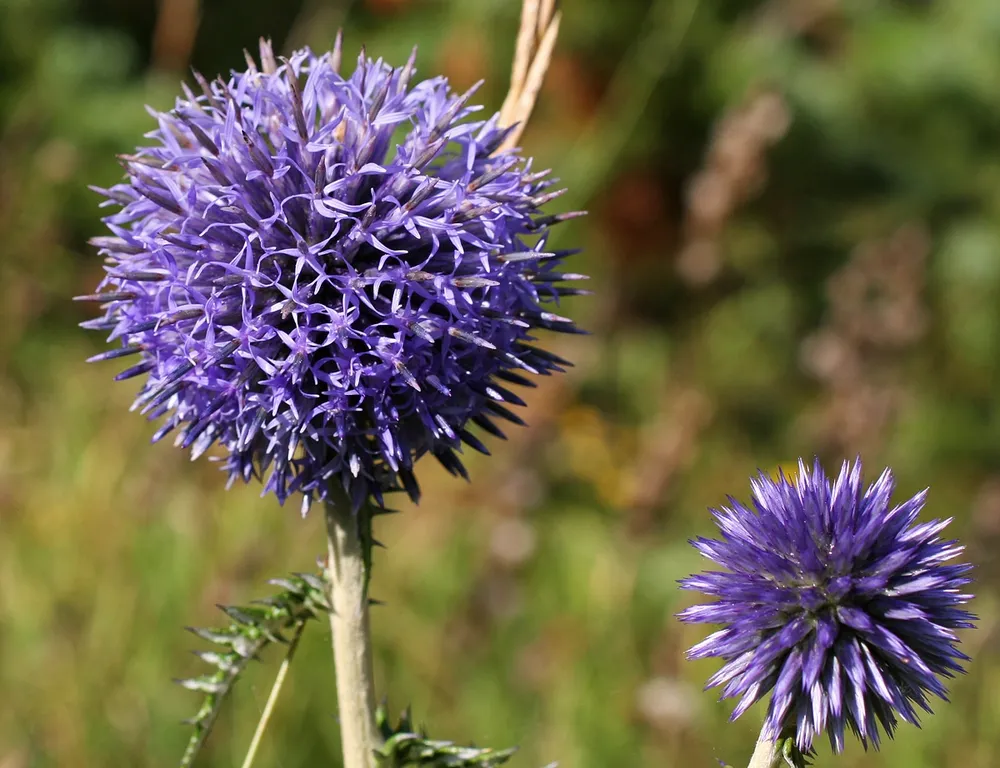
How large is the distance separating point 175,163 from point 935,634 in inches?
57.2

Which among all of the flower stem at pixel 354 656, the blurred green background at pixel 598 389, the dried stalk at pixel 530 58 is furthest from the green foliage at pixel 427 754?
the blurred green background at pixel 598 389

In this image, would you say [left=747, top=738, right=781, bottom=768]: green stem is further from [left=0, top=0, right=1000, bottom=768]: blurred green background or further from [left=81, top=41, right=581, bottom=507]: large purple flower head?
[left=0, top=0, right=1000, bottom=768]: blurred green background

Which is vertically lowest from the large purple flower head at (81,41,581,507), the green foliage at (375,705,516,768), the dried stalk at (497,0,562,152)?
the green foliage at (375,705,516,768)

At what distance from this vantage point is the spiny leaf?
1.49 meters

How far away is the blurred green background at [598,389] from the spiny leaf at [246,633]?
5.75 ft

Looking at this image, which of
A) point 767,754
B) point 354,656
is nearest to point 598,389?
point 354,656

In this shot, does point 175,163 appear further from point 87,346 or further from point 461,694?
point 87,346

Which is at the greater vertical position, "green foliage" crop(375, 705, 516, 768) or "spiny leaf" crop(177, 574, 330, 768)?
"spiny leaf" crop(177, 574, 330, 768)

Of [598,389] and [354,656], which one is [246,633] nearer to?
[354,656]

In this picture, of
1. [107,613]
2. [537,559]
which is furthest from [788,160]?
[107,613]

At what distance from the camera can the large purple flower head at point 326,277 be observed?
1546 millimetres

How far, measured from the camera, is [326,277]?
60.1 inches

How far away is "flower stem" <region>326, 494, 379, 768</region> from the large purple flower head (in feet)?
0.43

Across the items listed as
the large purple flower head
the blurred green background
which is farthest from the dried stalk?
the blurred green background
